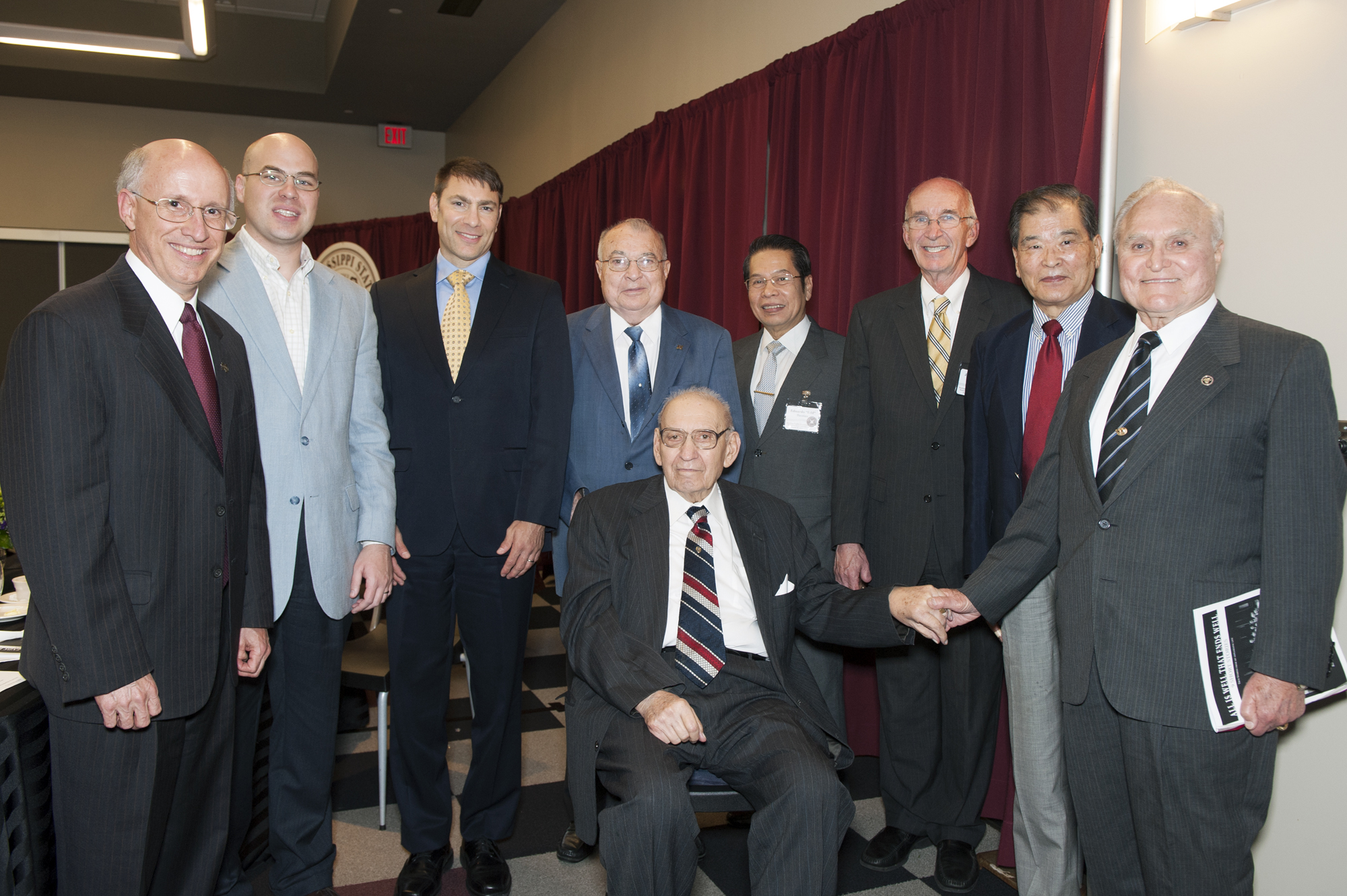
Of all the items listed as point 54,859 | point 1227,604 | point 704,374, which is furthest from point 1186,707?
point 54,859

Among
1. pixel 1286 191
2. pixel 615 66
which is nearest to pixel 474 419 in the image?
pixel 1286 191

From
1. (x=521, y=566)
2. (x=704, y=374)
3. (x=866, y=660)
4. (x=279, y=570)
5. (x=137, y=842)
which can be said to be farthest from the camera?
(x=866, y=660)

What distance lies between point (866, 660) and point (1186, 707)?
185 cm

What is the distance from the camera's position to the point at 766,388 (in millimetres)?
3244

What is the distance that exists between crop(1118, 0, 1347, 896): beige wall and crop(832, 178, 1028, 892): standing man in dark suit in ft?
2.00

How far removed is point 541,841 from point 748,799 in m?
1.14

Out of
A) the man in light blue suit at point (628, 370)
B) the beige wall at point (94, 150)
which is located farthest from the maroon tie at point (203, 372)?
the beige wall at point (94, 150)

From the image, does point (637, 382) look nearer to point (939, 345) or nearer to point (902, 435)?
point (902, 435)

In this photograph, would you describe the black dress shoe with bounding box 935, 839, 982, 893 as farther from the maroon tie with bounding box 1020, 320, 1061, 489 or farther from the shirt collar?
the shirt collar

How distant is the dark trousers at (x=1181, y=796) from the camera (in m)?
1.76

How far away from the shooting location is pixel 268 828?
2699mm

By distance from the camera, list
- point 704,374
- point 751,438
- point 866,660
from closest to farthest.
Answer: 1. point 704,374
2. point 751,438
3. point 866,660

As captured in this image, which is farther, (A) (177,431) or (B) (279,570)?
(B) (279,570)

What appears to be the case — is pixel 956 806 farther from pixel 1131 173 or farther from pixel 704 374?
pixel 1131 173
